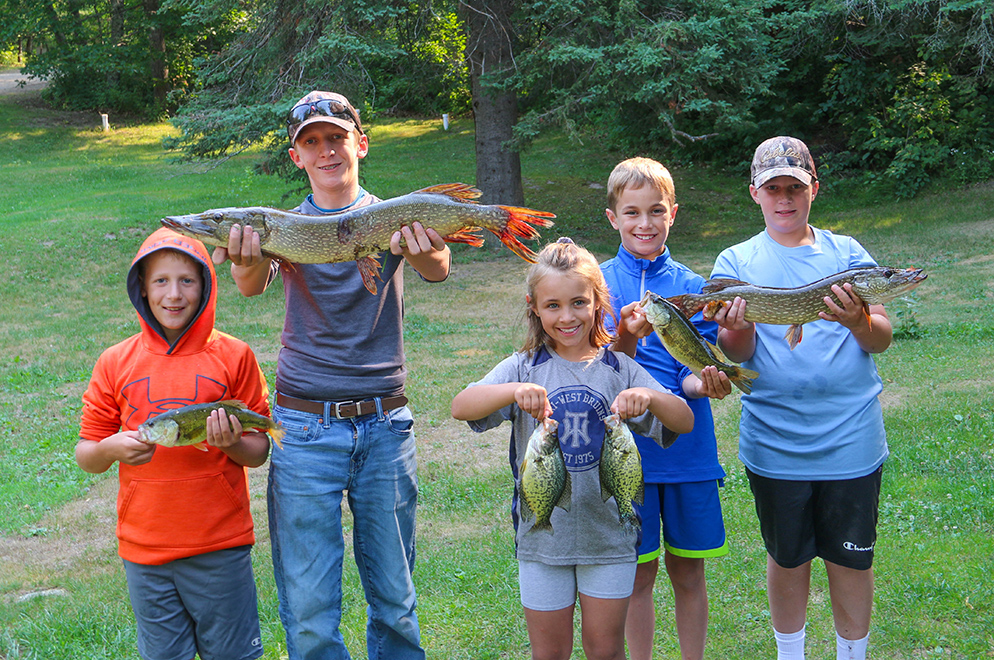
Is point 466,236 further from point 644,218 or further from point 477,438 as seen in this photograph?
point 477,438

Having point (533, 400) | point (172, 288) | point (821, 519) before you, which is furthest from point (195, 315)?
point (821, 519)

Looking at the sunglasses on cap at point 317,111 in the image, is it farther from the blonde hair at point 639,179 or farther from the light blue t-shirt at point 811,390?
the light blue t-shirt at point 811,390

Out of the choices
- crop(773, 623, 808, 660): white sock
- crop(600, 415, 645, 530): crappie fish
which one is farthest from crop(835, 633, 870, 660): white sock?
crop(600, 415, 645, 530): crappie fish

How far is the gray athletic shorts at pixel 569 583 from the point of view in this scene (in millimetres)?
3309

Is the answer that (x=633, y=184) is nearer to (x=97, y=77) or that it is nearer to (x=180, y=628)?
(x=180, y=628)

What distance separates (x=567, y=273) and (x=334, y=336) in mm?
1081

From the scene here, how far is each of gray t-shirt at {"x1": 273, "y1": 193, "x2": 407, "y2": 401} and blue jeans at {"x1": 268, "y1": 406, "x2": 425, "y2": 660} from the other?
13cm

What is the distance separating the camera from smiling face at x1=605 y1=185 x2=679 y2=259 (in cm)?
383

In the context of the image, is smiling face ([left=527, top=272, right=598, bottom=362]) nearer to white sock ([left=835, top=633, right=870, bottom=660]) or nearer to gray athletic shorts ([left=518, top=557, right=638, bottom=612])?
gray athletic shorts ([left=518, top=557, right=638, bottom=612])

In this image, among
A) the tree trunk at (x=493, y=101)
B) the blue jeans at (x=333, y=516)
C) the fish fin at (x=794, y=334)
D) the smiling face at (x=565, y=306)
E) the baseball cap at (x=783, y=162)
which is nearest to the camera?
the smiling face at (x=565, y=306)

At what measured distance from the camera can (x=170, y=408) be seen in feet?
11.8

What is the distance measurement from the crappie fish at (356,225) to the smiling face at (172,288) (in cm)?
35

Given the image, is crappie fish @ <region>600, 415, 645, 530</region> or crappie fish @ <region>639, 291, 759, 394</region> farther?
crappie fish @ <region>639, 291, 759, 394</region>

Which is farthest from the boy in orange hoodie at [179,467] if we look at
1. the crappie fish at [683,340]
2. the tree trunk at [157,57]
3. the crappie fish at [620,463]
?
the tree trunk at [157,57]
